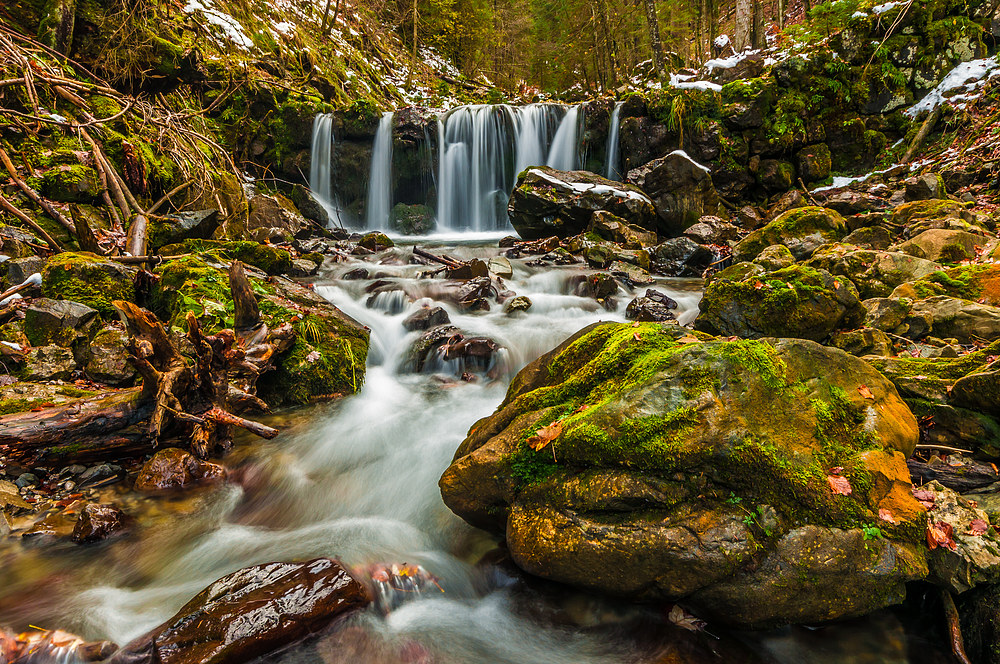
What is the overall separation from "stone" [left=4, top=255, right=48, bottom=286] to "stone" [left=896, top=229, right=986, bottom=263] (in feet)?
35.4

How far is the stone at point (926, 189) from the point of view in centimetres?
898

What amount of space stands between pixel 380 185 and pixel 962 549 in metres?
16.8

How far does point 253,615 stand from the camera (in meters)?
2.38

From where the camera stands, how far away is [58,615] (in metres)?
2.64

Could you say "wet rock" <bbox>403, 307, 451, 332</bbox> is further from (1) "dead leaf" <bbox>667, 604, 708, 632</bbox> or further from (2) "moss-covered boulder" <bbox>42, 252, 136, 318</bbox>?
(1) "dead leaf" <bbox>667, 604, 708, 632</bbox>

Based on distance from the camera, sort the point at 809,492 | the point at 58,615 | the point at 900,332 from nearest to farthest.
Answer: the point at 809,492, the point at 58,615, the point at 900,332

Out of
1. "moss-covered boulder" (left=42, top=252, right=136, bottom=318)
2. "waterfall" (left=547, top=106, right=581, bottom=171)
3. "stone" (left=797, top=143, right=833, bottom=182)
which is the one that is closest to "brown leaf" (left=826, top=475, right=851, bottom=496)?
"moss-covered boulder" (left=42, top=252, right=136, bottom=318)

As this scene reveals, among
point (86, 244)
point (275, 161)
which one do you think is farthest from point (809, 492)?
point (275, 161)

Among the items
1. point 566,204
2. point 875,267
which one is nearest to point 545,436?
point 875,267

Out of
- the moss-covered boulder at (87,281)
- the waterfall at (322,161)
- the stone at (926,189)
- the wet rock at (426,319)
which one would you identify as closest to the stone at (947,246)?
the stone at (926,189)

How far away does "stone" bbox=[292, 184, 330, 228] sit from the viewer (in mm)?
14516

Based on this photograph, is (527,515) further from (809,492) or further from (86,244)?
(86,244)

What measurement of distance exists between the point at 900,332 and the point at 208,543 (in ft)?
20.4

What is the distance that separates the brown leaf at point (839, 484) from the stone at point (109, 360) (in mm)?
5743
